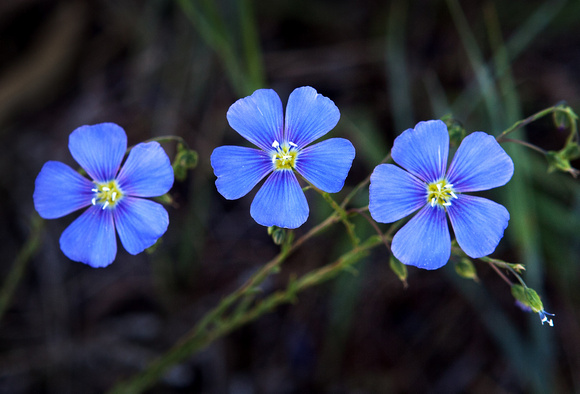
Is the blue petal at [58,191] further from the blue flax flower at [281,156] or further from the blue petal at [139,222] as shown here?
the blue flax flower at [281,156]

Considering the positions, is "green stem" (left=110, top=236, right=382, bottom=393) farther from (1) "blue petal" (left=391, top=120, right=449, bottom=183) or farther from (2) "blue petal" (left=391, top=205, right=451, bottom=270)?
(1) "blue petal" (left=391, top=120, right=449, bottom=183)

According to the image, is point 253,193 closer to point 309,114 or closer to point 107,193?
point 107,193

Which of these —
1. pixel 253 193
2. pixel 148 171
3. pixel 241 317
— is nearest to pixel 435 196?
pixel 241 317

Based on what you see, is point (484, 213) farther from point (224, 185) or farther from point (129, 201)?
point (129, 201)

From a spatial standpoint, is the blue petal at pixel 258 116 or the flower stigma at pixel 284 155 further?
the flower stigma at pixel 284 155

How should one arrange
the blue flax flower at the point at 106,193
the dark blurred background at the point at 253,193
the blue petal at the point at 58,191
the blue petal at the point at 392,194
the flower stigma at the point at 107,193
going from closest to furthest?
1. the blue petal at the point at 392,194
2. the blue flax flower at the point at 106,193
3. the blue petal at the point at 58,191
4. the flower stigma at the point at 107,193
5. the dark blurred background at the point at 253,193

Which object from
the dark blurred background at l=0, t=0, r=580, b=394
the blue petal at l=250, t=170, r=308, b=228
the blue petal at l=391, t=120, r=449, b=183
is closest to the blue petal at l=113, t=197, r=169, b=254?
the blue petal at l=250, t=170, r=308, b=228

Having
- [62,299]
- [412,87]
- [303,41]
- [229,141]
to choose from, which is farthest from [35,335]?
[412,87]

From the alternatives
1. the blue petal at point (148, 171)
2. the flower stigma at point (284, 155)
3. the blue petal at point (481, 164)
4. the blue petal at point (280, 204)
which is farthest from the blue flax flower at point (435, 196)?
the blue petal at point (148, 171)

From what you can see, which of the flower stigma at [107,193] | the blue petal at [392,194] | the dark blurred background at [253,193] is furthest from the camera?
the dark blurred background at [253,193]
